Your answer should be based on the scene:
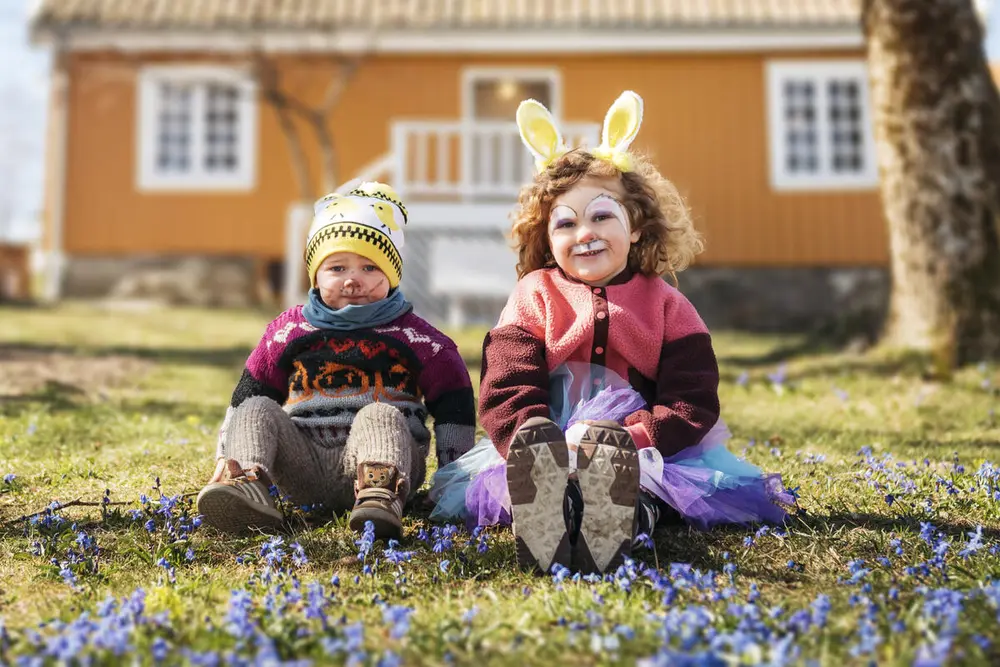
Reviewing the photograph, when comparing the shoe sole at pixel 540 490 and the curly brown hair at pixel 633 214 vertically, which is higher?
the curly brown hair at pixel 633 214

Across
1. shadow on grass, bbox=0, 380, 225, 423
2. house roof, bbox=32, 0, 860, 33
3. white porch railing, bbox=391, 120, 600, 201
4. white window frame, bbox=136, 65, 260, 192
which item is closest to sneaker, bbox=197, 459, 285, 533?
shadow on grass, bbox=0, 380, 225, 423

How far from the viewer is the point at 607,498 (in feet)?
8.57

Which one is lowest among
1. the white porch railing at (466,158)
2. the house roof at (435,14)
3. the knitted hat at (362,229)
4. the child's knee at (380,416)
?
the child's knee at (380,416)

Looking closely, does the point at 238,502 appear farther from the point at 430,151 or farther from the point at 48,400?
the point at 430,151

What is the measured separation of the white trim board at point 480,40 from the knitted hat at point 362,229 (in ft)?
33.5

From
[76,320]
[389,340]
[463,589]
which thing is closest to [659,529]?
[463,589]

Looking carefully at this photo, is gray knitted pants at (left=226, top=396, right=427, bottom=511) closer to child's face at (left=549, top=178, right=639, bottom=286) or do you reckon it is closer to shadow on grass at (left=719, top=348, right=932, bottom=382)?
child's face at (left=549, top=178, right=639, bottom=286)

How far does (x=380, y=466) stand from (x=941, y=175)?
514cm

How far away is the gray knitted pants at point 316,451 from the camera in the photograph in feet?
9.91

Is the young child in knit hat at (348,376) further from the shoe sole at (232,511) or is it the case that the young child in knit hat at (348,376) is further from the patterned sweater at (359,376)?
the shoe sole at (232,511)

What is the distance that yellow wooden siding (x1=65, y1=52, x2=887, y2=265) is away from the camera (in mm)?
13727

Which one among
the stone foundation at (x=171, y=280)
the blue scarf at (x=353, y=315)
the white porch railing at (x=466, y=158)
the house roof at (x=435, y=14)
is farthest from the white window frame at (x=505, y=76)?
the blue scarf at (x=353, y=315)

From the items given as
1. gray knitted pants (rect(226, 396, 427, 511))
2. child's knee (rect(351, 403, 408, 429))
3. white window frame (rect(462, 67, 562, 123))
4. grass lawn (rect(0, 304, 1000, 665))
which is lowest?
grass lawn (rect(0, 304, 1000, 665))

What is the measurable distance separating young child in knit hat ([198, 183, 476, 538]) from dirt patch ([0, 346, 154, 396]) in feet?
10.2
